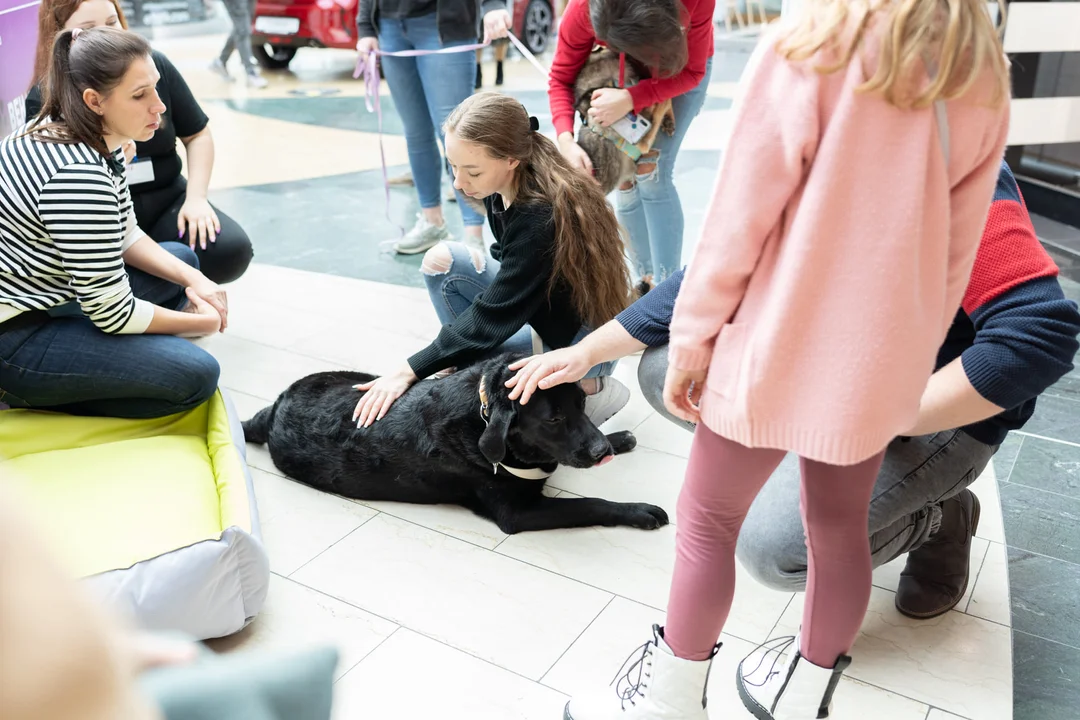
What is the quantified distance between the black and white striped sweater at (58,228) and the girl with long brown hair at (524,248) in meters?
0.69

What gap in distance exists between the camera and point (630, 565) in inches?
82.6

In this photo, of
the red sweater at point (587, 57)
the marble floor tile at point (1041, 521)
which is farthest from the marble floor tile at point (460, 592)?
the red sweater at point (587, 57)

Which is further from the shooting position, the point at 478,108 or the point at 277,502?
the point at 277,502

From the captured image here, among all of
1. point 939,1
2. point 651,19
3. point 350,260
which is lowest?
point 350,260

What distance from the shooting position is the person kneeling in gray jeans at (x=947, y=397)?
57.6 inches

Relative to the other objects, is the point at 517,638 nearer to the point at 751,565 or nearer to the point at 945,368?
the point at 751,565

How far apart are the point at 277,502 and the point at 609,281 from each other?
1.04 m

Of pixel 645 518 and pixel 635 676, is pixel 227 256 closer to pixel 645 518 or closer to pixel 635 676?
pixel 645 518

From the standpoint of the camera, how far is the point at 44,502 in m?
1.90

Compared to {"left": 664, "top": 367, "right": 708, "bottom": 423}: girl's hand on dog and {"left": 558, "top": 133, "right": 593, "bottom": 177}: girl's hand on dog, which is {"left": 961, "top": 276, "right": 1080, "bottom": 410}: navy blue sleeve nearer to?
{"left": 664, "top": 367, "right": 708, "bottom": 423}: girl's hand on dog

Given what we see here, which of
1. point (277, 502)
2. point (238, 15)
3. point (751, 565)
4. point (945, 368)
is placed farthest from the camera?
point (238, 15)

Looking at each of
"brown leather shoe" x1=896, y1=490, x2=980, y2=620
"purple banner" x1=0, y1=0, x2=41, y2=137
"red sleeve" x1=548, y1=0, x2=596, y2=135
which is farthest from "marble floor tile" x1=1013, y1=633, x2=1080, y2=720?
"purple banner" x1=0, y1=0, x2=41, y2=137

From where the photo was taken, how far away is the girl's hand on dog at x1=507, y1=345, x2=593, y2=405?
1953 millimetres

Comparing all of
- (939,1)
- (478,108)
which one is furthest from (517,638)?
(939,1)
